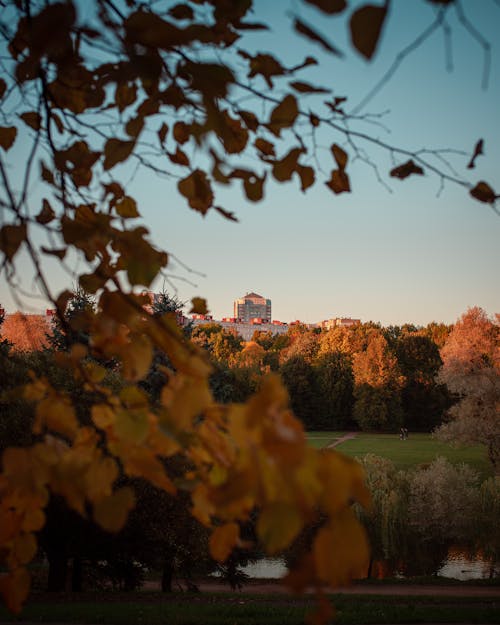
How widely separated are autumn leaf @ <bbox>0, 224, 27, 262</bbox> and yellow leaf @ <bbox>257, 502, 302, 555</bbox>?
25.7 inches

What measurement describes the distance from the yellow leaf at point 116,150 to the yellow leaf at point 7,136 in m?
0.56

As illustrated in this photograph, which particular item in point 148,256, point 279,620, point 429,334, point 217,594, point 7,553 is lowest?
point 217,594

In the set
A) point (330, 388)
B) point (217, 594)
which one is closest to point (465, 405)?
point (217, 594)

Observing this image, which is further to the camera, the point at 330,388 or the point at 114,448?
the point at 330,388

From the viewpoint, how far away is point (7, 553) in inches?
46.4

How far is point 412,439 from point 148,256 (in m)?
43.2

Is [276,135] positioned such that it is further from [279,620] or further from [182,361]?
[279,620]

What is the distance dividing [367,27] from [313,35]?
14cm

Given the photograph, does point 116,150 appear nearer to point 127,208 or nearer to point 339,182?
point 127,208

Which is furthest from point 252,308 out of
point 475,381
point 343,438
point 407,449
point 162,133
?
point 162,133

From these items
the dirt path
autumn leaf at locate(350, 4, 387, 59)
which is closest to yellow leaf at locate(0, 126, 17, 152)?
autumn leaf at locate(350, 4, 387, 59)

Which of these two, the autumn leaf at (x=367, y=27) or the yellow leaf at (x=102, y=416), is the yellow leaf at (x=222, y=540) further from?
the autumn leaf at (x=367, y=27)

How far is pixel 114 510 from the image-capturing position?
892mm

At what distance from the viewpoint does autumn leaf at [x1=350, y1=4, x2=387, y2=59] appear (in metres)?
0.69
